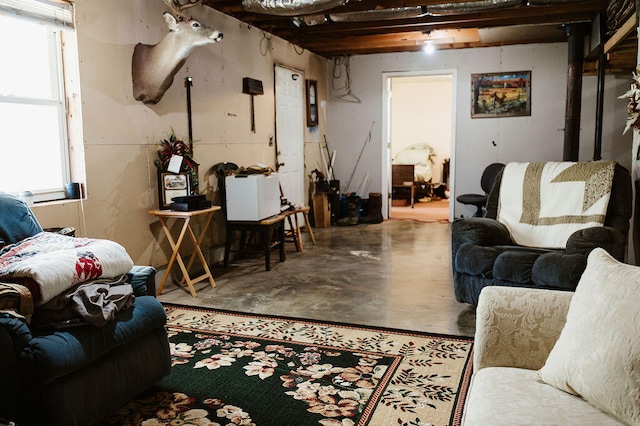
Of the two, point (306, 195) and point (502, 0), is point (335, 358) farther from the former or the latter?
point (306, 195)

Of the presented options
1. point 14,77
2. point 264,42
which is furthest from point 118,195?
point 264,42

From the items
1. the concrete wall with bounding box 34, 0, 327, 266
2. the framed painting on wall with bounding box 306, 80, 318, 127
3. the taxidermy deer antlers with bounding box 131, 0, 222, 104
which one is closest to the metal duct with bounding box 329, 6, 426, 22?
the concrete wall with bounding box 34, 0, 327, 266

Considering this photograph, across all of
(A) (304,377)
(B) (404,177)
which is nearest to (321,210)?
(B) (404,177)

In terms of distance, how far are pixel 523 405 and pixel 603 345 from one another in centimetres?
28

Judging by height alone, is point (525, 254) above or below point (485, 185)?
below

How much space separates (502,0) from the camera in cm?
510

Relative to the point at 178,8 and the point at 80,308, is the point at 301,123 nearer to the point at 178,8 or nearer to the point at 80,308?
the point at 178,8

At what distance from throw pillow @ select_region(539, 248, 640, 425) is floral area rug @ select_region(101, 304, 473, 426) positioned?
2.73 ft

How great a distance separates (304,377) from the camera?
2.73 m

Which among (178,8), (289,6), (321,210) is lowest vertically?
(321,210)

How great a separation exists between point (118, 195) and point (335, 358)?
7.28 ft

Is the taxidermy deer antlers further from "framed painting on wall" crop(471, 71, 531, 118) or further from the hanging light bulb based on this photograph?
"framed painting on wall" crop(471, 71, 531, 118)

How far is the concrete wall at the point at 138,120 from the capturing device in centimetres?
380

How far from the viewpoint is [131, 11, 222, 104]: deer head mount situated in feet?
13.4
